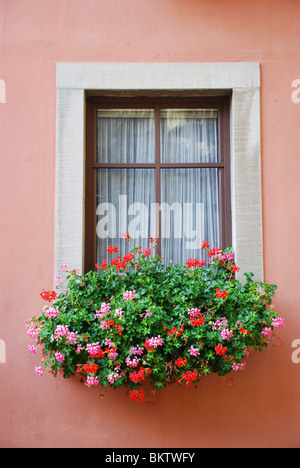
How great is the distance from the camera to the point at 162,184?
4238 mm

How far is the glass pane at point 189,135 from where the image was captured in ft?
14.0

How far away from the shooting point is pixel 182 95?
4.15 meters

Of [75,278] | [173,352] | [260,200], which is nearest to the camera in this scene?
[173,352]

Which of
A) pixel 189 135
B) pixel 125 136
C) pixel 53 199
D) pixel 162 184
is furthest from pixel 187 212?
pixel 53 199

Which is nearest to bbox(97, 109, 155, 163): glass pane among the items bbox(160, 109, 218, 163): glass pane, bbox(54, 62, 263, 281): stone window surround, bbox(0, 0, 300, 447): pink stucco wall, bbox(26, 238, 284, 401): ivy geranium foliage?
bbox(160, 109, 218, 163): glass pane

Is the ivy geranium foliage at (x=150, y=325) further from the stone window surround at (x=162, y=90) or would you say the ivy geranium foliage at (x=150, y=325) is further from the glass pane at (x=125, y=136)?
the glass pane at (x=125, y=136)

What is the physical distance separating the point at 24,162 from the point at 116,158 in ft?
2.68

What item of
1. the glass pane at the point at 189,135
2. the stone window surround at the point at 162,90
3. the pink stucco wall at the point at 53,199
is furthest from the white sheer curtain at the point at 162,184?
the pink stucco wall at the point at 53,199

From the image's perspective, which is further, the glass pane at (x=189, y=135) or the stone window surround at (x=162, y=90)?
the glass pane at (x=189, y=135)

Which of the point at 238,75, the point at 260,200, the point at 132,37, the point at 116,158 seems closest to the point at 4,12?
the point at 132,37

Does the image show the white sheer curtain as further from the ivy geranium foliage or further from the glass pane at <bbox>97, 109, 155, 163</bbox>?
the ivy geranium foliage

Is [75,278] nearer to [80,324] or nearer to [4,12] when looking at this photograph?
[80,324]

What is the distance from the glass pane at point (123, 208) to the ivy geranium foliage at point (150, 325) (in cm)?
47

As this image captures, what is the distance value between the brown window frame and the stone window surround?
5.4 inches
